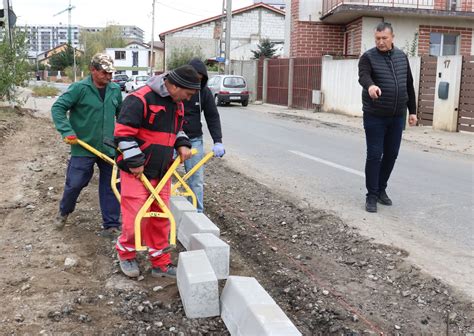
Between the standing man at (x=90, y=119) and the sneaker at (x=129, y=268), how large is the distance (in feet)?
3.62

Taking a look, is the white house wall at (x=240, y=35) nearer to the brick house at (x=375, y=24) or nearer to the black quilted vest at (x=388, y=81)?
the brick house at (x=375, y=24)

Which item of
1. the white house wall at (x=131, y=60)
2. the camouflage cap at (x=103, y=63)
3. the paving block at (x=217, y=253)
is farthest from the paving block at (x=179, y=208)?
the white house wall at (x=131, y=60)

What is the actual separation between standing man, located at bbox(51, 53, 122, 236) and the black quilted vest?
2.74m

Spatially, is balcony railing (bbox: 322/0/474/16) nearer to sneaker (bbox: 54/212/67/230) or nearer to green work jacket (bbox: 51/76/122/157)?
green work jacket (bbox: 51/76/122/157)

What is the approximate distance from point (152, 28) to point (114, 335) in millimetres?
65535

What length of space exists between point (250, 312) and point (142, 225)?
1.47m

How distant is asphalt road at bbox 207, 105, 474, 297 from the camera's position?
5391 millimetres

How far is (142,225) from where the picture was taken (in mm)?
4484

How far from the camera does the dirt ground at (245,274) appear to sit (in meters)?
3.72

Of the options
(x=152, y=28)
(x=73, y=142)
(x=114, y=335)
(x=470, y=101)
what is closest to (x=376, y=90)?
(x=73, y=142)

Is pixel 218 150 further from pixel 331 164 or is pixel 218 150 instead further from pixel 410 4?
pixel 410 4

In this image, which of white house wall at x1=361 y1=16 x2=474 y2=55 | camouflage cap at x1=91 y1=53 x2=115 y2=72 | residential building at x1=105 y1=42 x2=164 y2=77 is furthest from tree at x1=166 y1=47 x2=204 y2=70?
camouflage cap at x1=91 y1=53 x2=115 y2=72

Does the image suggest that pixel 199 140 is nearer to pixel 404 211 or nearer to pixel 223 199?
pixel 223 199

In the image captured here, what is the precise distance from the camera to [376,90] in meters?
5.97
